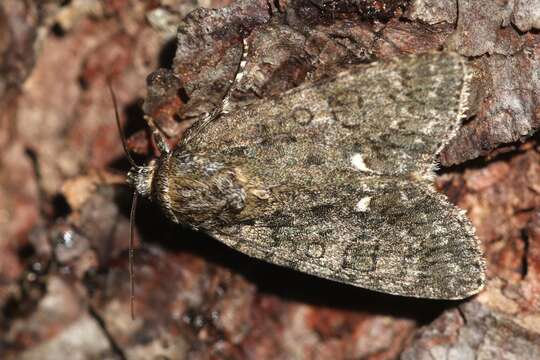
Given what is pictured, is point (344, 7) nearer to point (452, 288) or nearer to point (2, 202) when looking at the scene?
point (452, 288)

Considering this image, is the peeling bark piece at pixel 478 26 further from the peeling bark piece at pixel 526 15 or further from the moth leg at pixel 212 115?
the moth leg at pixel 212 115

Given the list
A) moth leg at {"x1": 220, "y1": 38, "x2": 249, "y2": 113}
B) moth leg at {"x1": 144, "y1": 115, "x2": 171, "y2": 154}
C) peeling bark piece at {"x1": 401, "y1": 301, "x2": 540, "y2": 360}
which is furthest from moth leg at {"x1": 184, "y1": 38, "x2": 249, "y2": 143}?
peeling bark piece at {"x1": 401, "y1": 301, "x2": 540, "y2": 360}

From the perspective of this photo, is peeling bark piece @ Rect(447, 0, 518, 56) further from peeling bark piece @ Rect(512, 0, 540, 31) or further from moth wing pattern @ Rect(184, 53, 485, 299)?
moth wing pattern @ Rect(184, 53, 485, 299)

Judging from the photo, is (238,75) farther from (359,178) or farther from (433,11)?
(433,11)

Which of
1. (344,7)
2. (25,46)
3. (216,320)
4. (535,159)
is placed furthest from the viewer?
(25,46)

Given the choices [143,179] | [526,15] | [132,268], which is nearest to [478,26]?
[526,15]

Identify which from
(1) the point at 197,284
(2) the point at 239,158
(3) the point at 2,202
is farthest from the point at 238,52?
(3) the point at 2,202
